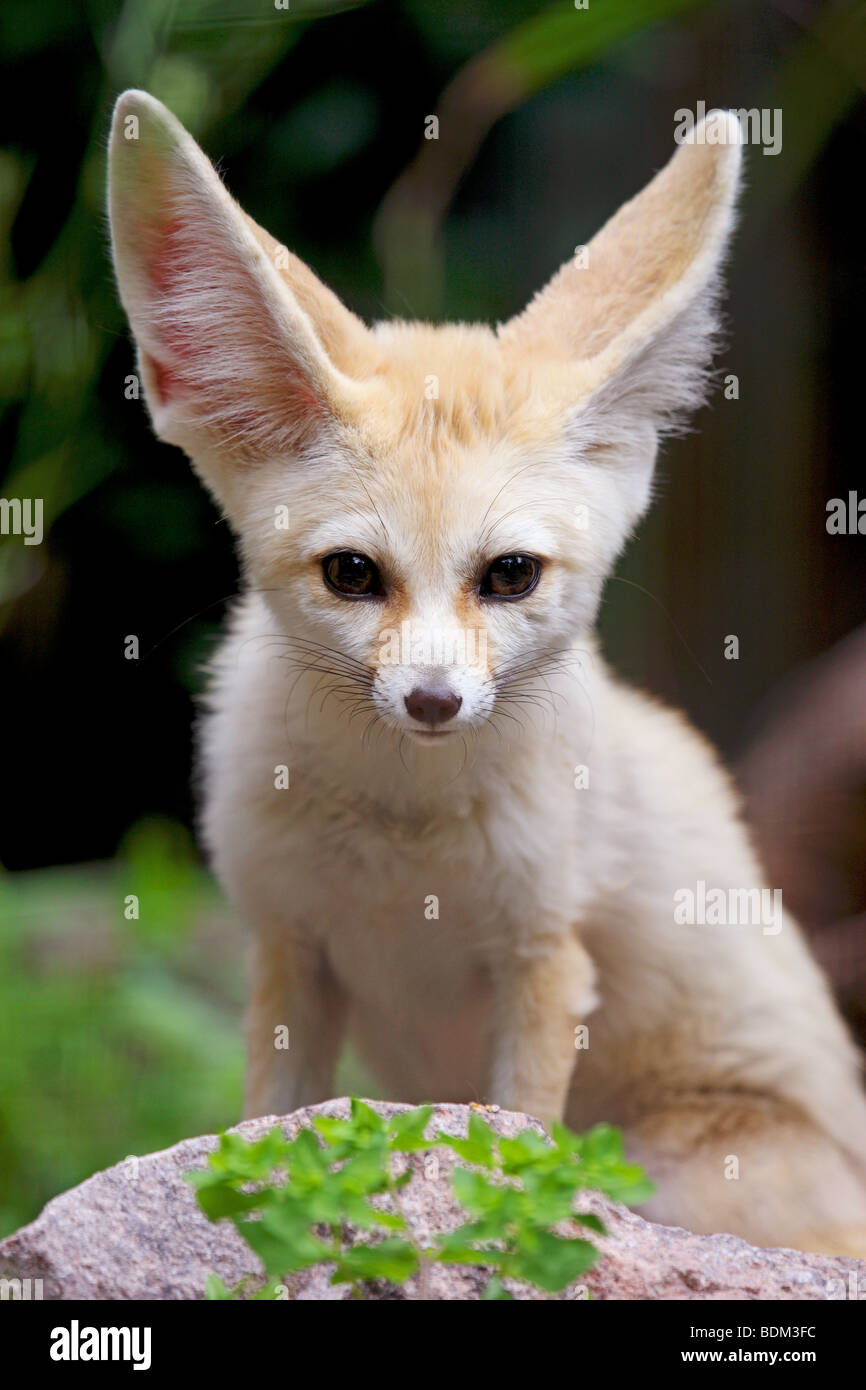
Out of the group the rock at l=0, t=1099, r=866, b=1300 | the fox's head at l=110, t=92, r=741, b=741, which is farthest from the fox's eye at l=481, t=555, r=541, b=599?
the rock at l=0, t=1099, r=866, b=1300

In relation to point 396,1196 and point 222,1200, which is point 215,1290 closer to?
point 222,1200

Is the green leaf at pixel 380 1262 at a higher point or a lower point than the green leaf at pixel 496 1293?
higher

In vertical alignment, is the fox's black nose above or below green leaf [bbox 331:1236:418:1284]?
above

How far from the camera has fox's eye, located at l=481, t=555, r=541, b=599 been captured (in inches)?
92.9

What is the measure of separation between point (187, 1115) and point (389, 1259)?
2552 millimetres

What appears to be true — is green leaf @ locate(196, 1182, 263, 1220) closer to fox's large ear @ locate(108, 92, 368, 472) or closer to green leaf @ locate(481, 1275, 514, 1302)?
green leaf @ locate(481, 1275, 514, 1302)

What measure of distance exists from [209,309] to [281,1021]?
139 centimetres

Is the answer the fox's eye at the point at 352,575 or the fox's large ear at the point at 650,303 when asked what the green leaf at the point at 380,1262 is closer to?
the fox's eye at the point at 352,575

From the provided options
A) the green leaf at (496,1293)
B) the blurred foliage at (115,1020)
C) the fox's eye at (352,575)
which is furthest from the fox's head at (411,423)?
the blurred foliage at (115,1020)

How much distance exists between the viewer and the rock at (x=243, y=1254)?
1.86 m

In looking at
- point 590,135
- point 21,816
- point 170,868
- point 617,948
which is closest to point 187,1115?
point 170,868

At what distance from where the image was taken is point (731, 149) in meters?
2.54

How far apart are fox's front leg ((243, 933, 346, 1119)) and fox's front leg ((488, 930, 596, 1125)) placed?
41cm
